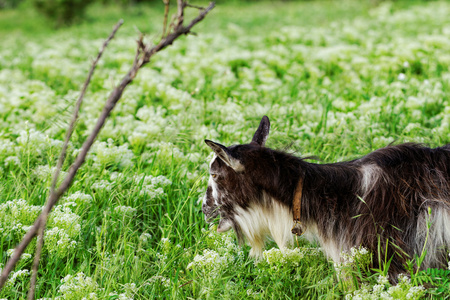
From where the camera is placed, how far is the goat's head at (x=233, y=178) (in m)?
2.67

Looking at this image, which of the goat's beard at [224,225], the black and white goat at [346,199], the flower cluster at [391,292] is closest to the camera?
the flower cluster at [391,292]

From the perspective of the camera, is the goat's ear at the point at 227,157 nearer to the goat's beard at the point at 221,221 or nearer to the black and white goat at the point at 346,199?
the black and white goat at the point at 346,199

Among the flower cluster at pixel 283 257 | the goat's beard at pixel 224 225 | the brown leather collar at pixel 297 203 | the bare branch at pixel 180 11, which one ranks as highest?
the bare branch at pixel 180 11

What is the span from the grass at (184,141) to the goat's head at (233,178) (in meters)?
0.31

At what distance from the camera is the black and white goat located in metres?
2.64

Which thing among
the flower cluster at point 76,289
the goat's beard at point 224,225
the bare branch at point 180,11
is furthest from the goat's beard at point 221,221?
the bare branch at point 180,11

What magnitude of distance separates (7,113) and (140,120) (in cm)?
140

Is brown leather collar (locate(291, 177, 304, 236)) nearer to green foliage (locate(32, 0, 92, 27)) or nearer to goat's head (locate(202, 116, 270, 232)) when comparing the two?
goat's head (locate(202, 116, 270, 232))

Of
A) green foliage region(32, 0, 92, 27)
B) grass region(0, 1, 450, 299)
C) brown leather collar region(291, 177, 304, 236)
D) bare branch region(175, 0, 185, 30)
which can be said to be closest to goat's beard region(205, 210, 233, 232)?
grass region(0, 1, 450, 299)

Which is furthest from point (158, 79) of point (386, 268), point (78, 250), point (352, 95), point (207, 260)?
point (386, 268)

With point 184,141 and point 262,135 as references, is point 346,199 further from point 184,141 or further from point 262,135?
point 184,141

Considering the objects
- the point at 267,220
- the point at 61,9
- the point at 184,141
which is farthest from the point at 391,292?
the point at 61,9

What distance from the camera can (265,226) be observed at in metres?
2.85

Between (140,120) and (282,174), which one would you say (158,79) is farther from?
(282,174)
